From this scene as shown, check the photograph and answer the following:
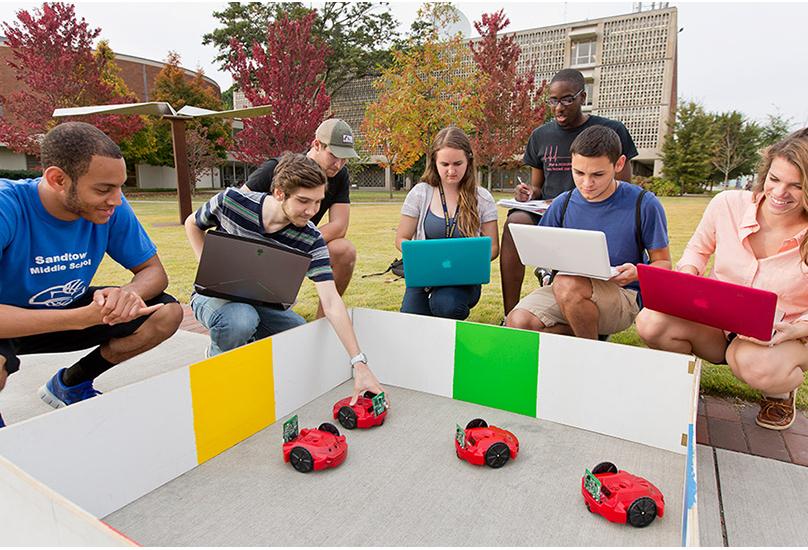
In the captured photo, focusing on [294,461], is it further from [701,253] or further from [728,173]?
[728,173]

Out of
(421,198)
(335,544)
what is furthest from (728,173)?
(335,544)

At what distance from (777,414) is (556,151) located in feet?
5.78

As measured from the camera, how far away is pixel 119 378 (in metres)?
2.49

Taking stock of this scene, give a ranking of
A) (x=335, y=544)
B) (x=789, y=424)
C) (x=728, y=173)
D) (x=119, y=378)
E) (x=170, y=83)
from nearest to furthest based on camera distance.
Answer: (x=335, y=544), (x=789, y=424), (x=119, y=378), (x=170, y=83), (x=728, y=173)

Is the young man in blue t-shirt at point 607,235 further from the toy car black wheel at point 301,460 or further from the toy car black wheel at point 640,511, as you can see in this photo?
the toy car black wheel at point 301,460

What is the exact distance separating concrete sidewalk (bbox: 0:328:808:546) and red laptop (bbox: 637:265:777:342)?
46 centimetres

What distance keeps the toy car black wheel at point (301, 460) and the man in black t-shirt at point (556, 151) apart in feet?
5.64

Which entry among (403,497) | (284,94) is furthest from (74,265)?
(284,94)

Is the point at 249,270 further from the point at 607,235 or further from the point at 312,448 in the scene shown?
the point at 607,235

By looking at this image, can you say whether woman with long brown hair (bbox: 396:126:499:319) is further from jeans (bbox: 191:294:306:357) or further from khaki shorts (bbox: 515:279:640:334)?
jeans (bbox: 191:294:306:357)

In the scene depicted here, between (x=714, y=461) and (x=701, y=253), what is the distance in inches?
33.9

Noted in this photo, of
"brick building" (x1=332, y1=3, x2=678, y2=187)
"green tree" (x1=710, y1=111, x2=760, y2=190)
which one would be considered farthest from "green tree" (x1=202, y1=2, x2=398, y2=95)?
"green tree" (x1=710, y1=111, x2=760, y2=190)

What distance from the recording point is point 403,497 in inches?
61.9

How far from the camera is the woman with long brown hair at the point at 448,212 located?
2744 millimetres
